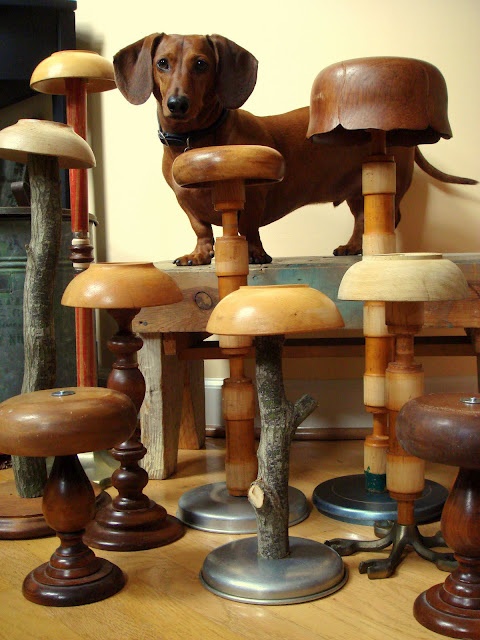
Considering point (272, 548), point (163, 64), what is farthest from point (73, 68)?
point (272, 548)

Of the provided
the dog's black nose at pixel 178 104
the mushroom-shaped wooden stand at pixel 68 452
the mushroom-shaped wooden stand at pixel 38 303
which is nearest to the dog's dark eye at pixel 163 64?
the dog's black nose at pixel 178 104

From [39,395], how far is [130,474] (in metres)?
0.33

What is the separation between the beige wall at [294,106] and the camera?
2.15m

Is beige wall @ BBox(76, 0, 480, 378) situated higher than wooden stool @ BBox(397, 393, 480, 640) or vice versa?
beige wall @ BBox(76, 0, 480, 378)

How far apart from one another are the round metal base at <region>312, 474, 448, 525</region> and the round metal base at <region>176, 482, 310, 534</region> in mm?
48

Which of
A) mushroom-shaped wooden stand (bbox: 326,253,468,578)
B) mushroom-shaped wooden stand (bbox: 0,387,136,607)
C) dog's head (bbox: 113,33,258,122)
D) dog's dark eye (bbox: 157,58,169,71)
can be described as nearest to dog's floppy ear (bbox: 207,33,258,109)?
dog's head (bbox: 113,33,258,122)

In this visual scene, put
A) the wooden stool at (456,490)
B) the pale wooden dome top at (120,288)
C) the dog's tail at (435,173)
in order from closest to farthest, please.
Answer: the wooden stool at (456,490), the pale wooden dome top at (120,288), the dog's tail at (435,173)

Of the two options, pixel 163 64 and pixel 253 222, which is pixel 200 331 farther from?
pixel 163 64

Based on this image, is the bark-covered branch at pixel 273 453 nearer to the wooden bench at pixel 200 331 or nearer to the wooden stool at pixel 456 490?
the wooden stool at pixel 456 490

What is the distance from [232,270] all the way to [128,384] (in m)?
0.27

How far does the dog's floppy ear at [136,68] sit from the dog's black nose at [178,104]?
0.12 meters

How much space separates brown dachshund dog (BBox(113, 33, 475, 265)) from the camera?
162cm

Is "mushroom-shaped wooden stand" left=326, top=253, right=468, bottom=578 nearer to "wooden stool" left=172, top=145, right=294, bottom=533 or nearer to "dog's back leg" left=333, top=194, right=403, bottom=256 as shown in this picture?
"wooden stool" left=172, top=145, right=294, bottom=533

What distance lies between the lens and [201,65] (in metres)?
1.62
